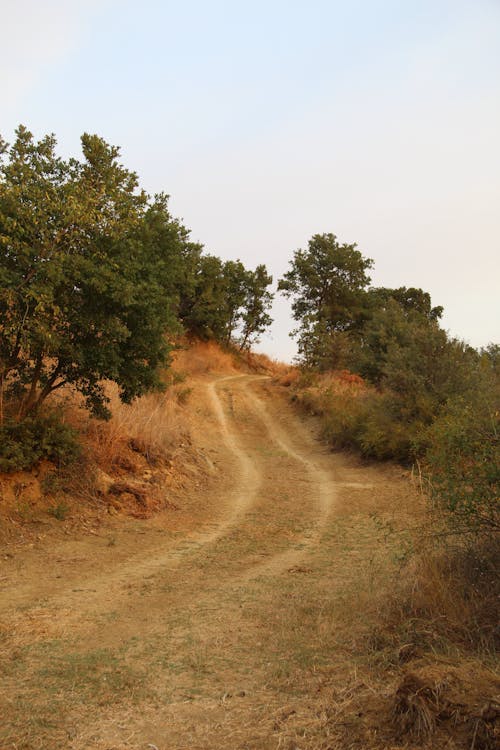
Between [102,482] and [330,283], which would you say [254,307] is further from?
[102,482]

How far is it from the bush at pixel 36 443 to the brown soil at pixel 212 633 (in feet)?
4.21

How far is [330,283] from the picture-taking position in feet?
130

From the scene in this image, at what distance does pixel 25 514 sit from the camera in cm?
949

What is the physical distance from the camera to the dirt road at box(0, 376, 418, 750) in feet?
12.1

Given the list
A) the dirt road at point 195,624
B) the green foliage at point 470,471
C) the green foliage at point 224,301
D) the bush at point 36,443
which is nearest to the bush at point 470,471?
the green foliage at point 470,471

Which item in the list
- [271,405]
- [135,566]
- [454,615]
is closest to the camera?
[454,615]

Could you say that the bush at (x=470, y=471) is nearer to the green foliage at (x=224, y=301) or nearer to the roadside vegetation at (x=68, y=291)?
the roadside vegetation at (x=68, y=291)

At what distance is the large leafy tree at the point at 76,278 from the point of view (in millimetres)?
8672

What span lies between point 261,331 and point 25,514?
3271 cm

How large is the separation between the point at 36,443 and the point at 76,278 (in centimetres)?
303

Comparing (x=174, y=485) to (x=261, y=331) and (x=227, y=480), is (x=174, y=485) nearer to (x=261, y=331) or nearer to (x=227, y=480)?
(x=227, y=480)

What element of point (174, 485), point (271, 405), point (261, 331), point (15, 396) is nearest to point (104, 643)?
point (15, 396)

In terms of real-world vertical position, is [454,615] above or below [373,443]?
below

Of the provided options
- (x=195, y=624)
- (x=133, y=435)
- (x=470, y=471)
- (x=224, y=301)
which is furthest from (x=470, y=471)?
(x=224, y=301)
